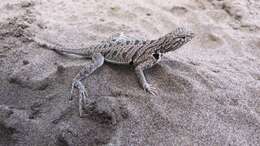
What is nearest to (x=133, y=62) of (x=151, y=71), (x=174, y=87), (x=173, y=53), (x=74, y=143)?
(x=151, y=71)

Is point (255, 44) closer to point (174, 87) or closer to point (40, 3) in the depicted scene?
point (174, 87)

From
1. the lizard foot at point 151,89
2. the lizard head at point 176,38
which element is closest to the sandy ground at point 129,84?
the lizard foot at point 151,89

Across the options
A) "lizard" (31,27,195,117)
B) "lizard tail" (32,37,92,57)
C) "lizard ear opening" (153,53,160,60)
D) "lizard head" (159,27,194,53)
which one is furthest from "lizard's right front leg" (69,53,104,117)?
"lizard head" (159,27,194,53)

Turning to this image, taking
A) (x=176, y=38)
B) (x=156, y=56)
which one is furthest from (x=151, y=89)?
(x=176, y=38)

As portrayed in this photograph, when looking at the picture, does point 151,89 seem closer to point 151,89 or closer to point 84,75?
point 151,89

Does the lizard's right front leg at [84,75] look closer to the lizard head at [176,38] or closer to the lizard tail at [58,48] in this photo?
the lizard tail at [58,48]
